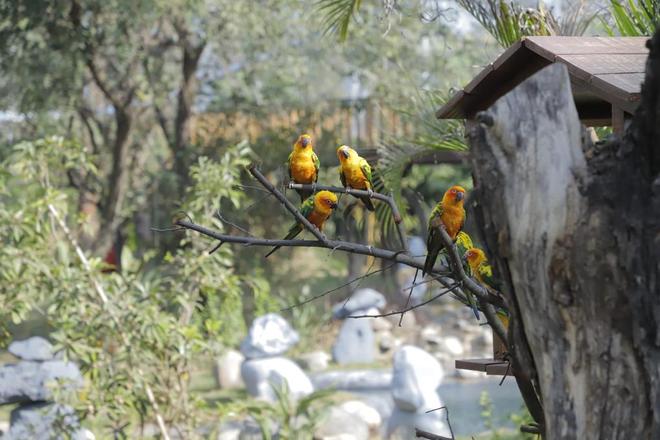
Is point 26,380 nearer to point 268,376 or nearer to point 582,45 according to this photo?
point 268,376

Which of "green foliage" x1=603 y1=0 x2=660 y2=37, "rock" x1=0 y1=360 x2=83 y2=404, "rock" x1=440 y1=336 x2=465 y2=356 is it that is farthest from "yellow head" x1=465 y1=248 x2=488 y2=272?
"rock" x1=440 y1=336 x2=465 y2=356

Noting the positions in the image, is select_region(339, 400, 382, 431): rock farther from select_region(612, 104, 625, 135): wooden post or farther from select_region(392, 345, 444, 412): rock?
select_region(612, 104, 625, 135): wooden post

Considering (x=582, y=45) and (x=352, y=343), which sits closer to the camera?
(x=582, y=45)

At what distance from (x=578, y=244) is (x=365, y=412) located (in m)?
8.46

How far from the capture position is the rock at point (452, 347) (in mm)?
13352

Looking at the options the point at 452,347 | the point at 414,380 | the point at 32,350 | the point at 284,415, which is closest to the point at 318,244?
the point at 284,415

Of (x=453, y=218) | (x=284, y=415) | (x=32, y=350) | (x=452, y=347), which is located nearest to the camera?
(x=453, y=218)

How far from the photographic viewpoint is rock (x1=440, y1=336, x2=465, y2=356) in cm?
1335

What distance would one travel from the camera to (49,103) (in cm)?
1097

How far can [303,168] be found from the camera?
357cm

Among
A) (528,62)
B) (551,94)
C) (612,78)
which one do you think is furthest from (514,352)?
(528,62)

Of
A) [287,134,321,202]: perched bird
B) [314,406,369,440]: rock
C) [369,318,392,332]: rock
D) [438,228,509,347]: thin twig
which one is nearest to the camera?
[438,228,509,347]: thin twig

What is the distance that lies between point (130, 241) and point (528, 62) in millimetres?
12392

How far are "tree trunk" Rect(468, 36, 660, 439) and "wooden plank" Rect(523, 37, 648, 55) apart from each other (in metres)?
1.37
